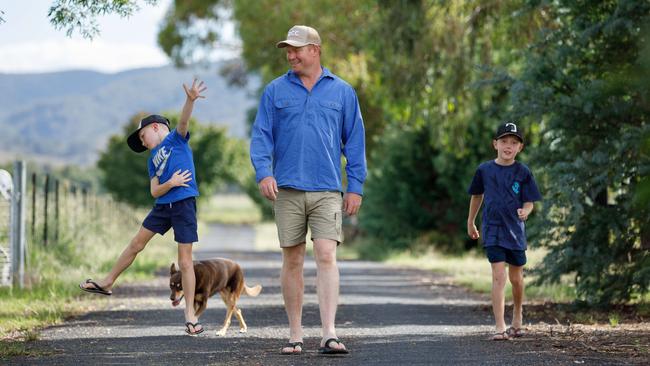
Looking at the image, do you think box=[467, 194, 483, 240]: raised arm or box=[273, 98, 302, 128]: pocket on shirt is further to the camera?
box=[467, 194, 483, 240]: raised arm

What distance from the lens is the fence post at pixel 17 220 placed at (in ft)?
47.5

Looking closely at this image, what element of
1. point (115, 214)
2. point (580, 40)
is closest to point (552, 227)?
point (580, 40)

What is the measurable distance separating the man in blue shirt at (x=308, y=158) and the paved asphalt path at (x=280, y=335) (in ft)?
1.96

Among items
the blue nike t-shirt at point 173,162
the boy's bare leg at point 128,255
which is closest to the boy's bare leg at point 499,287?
the blue nike t-shirt at point 173,162

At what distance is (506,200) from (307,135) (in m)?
2.17

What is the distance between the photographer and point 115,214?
100 ft

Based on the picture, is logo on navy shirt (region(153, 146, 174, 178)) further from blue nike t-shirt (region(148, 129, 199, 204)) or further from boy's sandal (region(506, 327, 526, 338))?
boy's sandal (region(506, 327, 526, 338))

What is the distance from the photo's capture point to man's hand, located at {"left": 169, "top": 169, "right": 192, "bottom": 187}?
9.20m

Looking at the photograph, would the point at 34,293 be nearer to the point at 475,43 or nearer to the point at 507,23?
the point at 507,23

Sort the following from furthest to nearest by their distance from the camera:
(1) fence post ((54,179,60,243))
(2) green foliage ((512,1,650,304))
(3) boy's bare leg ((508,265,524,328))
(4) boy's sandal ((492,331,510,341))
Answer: (1) fence post ((54,179,60,243)), (2) green foliage ((512,1,650,304)), (3) boy's bare leg ((508,265,524,328)), (4) boy's sandal ((492,331,510,341))

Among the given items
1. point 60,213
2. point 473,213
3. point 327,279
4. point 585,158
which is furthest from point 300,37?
point 60,213

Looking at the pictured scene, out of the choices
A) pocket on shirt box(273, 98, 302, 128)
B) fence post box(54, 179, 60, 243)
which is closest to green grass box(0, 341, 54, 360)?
pocket on shirt box(273, 98, 302, 128)

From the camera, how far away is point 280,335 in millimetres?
9625

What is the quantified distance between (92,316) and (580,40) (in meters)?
5.46
